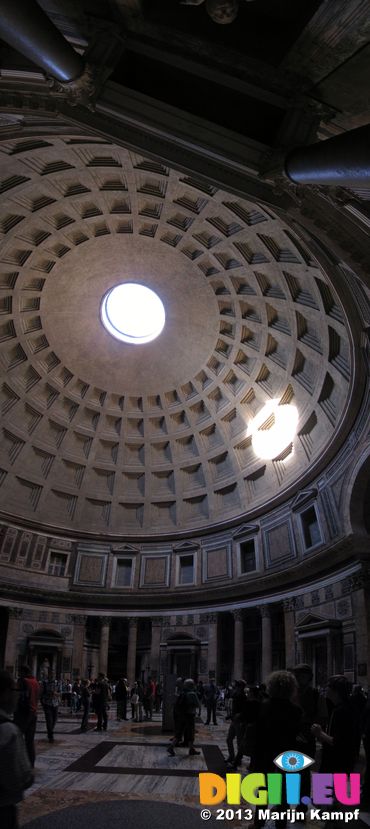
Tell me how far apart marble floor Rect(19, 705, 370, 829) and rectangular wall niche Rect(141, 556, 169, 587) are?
16996 mm

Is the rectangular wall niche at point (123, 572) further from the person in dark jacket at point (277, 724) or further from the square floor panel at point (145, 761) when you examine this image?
the person in dark jacket at point (277, 724)

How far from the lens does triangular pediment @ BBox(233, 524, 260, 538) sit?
29.5 metres

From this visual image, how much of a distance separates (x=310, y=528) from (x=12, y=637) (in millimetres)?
17513

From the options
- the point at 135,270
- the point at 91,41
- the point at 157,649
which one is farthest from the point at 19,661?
the point at 91,41

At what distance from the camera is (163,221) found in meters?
24.2

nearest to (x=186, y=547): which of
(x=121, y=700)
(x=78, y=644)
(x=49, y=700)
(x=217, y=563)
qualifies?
(x=217, y=563)

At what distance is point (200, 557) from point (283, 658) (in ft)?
24.4

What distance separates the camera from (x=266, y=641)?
88.2 ft

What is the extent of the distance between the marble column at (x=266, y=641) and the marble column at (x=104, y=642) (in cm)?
975

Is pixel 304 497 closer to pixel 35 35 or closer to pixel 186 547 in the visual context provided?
pixel 186 547

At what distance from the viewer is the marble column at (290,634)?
24438 millimetres

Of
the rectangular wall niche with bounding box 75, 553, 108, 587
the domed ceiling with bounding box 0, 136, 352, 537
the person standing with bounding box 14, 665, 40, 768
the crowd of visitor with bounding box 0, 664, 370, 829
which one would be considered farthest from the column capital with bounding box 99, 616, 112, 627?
the person standing with bounding box 14, 665, 40, 768

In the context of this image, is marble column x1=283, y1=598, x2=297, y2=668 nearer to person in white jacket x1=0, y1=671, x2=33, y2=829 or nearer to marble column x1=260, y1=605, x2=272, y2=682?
marble column x1=260, y1=605, x2=272, y2=682

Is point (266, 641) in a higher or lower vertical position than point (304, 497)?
lower
